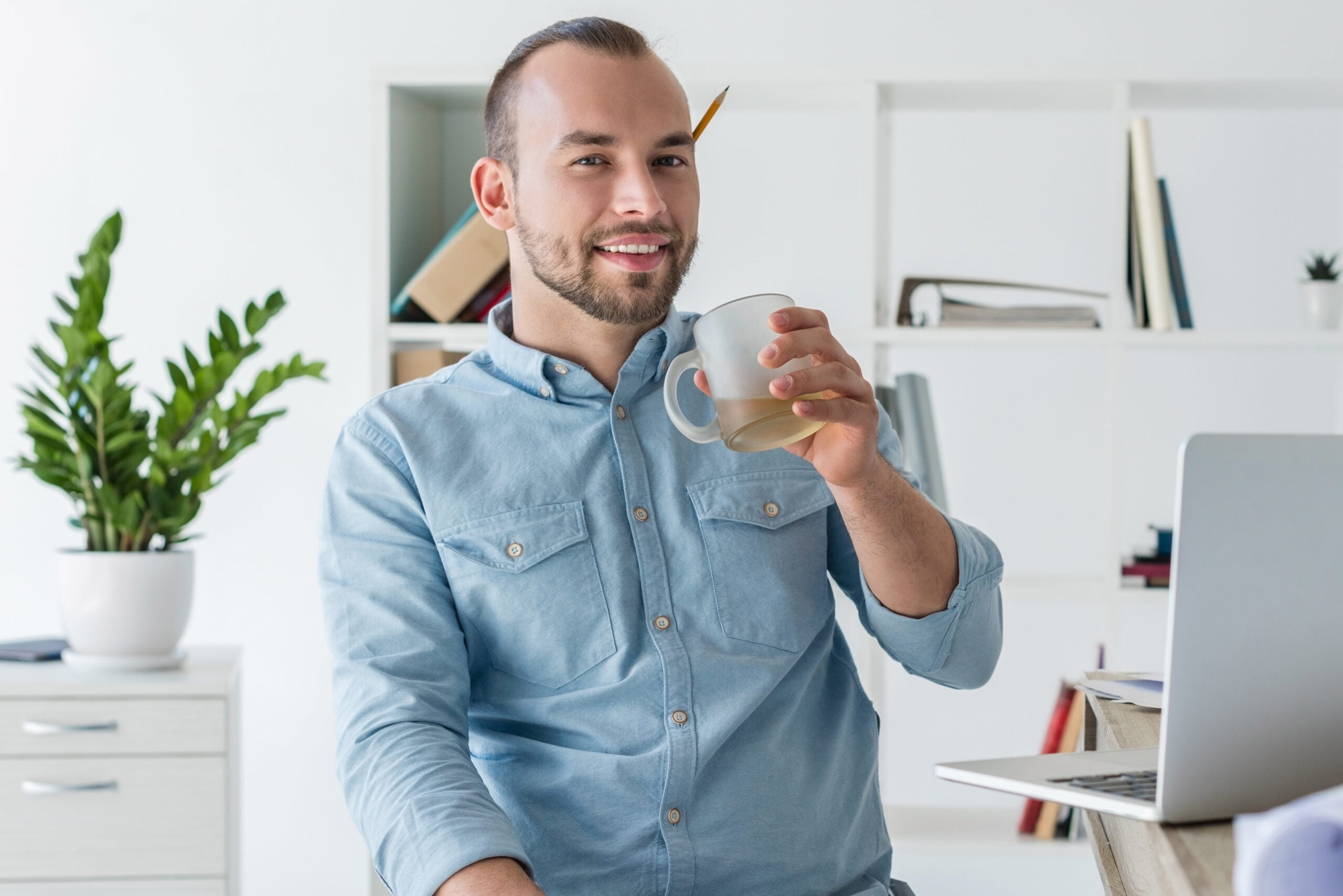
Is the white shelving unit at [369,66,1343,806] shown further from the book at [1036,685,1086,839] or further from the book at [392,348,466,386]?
the book at [392,348,466,386]

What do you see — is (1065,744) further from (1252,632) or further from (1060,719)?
(1252,632)

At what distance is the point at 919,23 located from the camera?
280cm

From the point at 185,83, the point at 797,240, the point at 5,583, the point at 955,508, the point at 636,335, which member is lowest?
the point at 5,583

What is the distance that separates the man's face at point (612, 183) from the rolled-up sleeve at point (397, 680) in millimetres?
243

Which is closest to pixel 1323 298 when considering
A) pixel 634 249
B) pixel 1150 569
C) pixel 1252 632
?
pixel 1150 569

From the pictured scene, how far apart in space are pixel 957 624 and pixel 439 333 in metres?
1.31

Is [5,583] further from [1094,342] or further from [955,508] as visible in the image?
[1094,342]

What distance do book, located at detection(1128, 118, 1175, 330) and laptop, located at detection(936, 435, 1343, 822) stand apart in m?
1.60

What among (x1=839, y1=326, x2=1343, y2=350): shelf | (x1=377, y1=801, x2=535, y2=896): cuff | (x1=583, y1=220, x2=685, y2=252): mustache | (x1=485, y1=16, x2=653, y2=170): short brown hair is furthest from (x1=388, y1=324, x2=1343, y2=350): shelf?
(x1=377, y1=801, x2=535, y2=896): cuff

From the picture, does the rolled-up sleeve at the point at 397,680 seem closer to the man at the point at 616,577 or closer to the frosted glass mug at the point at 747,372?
the man at the point at 616,577

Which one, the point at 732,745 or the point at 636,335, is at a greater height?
the point at 636,335

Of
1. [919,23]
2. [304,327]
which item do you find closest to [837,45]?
[919,23]

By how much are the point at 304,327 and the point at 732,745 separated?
2055 mm

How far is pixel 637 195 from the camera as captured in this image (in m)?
1.12
